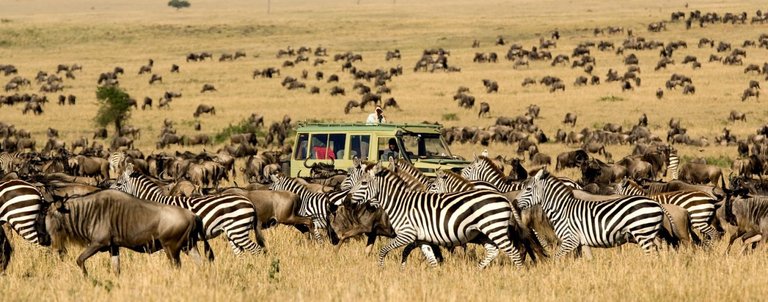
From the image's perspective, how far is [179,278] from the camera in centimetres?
1151

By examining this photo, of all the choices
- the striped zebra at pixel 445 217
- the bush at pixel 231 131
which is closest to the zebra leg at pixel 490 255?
the striped zebra at pixel 445 217

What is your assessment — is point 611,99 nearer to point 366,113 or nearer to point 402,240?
point 366,113

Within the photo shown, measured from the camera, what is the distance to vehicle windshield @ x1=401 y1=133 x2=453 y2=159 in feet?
65.4

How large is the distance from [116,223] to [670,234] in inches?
259

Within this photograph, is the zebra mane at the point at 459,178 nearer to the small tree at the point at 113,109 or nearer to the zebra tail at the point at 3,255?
the zebra tail at the point at 3,255

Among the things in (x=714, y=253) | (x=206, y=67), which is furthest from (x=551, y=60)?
(x=714, y=253)

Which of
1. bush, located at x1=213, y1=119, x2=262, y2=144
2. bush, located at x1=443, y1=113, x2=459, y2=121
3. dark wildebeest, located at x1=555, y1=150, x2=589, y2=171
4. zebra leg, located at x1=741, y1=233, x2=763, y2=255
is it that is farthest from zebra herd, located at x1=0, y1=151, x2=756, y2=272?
bush, located at x1=443, y1=113, x2=459, y2=121

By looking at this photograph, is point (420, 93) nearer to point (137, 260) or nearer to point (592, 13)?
point (137, 260)

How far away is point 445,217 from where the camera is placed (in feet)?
42.5

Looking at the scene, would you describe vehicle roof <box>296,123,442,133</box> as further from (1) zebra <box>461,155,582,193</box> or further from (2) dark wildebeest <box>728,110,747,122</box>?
(2) dark wildebeest <box>728,110,747,122</box>

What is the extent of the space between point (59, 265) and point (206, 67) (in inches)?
2485

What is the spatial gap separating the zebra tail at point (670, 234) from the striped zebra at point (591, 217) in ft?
1.43

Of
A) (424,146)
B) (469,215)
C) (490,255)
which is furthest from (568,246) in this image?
(424,146)

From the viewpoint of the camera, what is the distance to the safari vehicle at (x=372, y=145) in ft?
64.6
